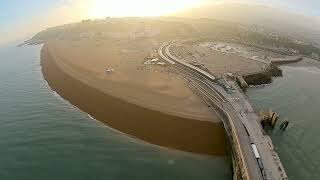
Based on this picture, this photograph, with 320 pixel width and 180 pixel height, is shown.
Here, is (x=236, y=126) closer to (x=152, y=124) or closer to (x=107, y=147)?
(x=152, y=124)

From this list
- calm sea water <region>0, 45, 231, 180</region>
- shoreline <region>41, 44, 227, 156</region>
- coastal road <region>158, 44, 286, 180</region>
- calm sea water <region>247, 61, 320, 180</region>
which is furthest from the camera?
shoreline <region>41, 44, 227, 156</region>

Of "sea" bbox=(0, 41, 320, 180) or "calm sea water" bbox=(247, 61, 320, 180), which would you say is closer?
"sea" bbox=(0, 41, 320, 180)

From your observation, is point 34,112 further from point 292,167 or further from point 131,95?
point 292,167

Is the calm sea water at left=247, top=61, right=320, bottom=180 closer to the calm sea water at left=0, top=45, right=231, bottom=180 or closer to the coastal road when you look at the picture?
the coastal road

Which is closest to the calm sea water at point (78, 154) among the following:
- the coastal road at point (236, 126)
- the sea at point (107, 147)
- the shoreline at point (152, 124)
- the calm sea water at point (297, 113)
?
the sea at point (107, 147)

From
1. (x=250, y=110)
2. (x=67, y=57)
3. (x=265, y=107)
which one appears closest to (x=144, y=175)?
(x=250, y=110)

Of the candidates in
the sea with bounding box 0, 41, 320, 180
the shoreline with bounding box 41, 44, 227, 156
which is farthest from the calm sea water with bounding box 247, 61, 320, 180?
the shoreline with bounding box 41, 44, 227, 156

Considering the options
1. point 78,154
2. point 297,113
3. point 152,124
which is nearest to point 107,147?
point 78,154
